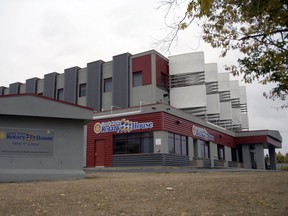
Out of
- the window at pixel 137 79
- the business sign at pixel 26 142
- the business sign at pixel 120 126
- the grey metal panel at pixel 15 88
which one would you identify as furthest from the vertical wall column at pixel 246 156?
the business sign at pixel 26 142

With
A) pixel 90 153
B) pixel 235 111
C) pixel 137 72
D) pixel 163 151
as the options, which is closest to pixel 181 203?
pixel 163 151

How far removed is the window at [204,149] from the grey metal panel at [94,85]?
11862 millimetres

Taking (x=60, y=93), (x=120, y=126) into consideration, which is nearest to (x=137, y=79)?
(x=120, y=126)

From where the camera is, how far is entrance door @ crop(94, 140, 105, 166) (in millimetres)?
32037

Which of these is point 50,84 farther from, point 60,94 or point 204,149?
point 204,149

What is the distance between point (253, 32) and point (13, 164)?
37.3 ft

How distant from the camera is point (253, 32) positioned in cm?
1218

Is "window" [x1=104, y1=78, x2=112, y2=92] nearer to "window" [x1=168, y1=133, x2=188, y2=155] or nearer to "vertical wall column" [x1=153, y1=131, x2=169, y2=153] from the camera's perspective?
"window" [x1=168, y1=133, x2=188, y2=155]

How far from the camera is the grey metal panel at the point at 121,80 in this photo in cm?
3788

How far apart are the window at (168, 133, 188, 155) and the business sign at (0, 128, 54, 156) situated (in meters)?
14.3

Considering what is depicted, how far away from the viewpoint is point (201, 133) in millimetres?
35938

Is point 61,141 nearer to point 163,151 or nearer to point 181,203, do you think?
point 181,203

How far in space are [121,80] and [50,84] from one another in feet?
38.4

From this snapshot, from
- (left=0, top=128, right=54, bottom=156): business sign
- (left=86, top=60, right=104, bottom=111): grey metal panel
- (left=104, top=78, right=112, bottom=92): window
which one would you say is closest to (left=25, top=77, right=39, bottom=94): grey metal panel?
(left=86, top=60, right=104, bottom=111): grey metal panel
